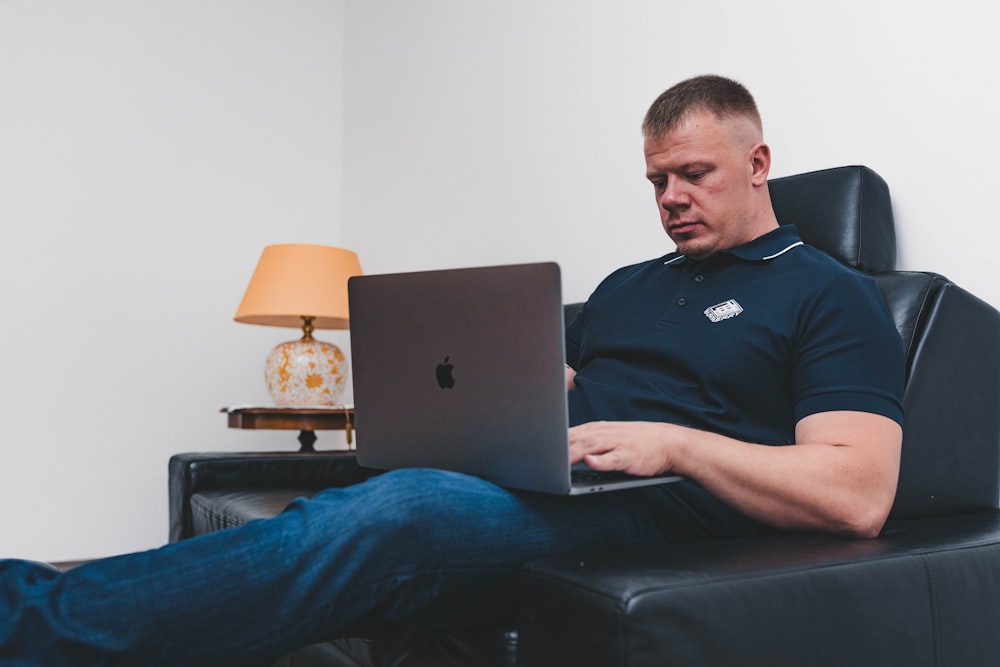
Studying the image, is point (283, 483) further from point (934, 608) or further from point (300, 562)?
point (934, 608)

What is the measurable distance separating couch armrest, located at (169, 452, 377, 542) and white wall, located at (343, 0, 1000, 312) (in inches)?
28.7

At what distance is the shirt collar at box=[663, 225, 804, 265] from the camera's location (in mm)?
1312

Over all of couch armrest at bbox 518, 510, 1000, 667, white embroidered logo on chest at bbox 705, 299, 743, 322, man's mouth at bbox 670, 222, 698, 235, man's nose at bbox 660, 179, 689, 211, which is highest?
man's nose at bbox 660, 179, 689, 211

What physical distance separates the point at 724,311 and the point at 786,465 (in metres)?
0.31

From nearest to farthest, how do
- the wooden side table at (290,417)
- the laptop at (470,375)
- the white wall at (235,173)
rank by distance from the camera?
1. the laptop at (470,375)
2. the white wall at (235,173)
3. the wooden side table at (290,417)

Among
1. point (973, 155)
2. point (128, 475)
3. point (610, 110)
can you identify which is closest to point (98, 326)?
point (128, 475)

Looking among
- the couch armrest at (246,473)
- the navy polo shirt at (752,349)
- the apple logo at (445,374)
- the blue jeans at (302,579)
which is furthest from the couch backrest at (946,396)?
the couch armrest at (246,473)

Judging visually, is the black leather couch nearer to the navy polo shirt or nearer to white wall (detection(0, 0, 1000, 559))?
the navy polo shirt

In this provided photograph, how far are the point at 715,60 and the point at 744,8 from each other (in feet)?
0.37

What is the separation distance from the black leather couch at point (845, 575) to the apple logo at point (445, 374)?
0.21m

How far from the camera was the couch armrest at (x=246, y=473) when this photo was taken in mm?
2010

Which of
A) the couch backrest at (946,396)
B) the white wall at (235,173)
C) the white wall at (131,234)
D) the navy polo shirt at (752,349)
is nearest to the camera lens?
the navy polo shirt at (752,349)

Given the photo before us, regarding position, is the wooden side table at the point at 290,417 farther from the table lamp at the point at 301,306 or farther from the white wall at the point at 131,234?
the white wall at the point at 131,234

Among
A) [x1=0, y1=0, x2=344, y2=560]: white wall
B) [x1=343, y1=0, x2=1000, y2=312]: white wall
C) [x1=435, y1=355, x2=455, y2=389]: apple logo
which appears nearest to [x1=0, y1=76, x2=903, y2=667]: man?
[x1=435, y1=355, x2=455, y2=389]: apple logo
